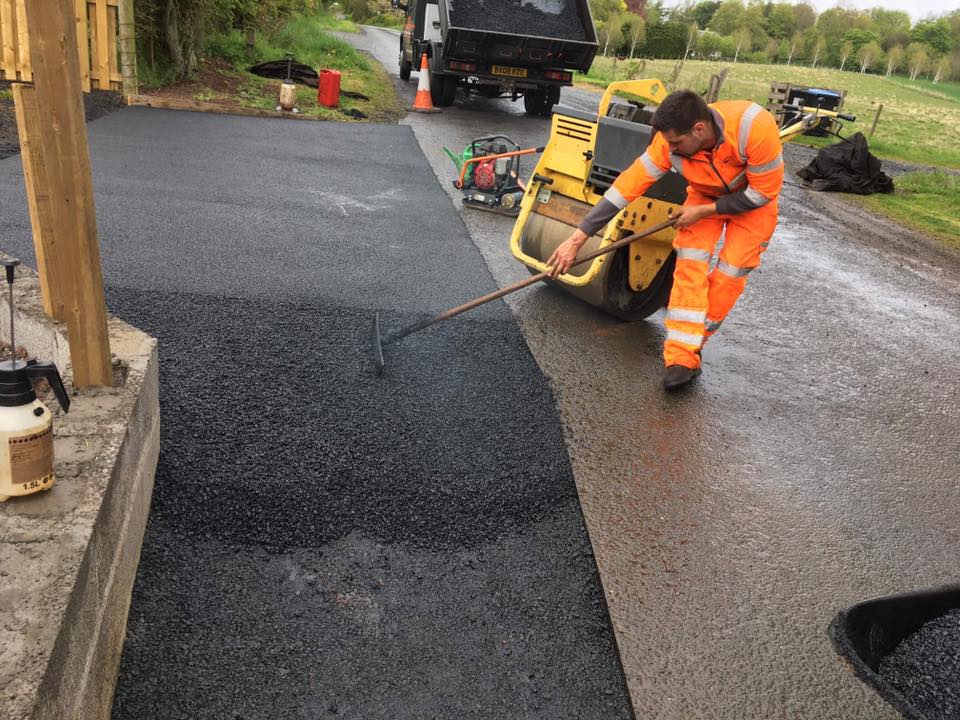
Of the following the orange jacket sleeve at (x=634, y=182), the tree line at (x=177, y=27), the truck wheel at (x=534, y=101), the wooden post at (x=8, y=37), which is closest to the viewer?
the wooden post at (x=8, y=37)

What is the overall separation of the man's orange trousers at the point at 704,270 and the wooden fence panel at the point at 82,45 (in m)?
2.90

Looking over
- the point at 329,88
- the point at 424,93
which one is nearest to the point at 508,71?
the point at 424,93

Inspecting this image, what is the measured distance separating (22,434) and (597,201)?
3.66 metres

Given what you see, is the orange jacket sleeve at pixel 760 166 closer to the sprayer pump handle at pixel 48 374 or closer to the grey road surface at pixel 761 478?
the grey road surface at pixel 761 478

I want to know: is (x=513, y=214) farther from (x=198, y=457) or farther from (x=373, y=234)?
(x=198, y=457)

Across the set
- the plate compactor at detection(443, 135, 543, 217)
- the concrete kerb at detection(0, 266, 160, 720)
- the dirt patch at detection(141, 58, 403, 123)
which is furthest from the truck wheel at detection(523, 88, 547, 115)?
the concrete kerb at detection(0, 266, 160, 720)

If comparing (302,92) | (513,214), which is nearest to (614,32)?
(302,92)

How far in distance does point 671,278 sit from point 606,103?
1170 millimetres

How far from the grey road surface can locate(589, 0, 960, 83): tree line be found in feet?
176

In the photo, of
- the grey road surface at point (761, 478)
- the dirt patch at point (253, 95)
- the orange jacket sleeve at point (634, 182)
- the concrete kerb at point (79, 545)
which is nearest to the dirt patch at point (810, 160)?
the dirt patch at point (253, 95)

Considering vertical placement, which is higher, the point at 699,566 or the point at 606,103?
the point at 606,103

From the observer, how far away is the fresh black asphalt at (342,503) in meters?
2.09

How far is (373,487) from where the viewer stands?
2844 millimetres

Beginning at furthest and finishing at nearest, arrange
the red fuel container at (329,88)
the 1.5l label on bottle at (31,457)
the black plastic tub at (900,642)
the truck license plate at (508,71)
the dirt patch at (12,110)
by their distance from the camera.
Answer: the truck license plate at (508,71) < the red fuel container at (329,88) < the dirt patch at (12,110) < the black plastic tub at (900,642) < the 1.5l label on bottle at (31,457)
